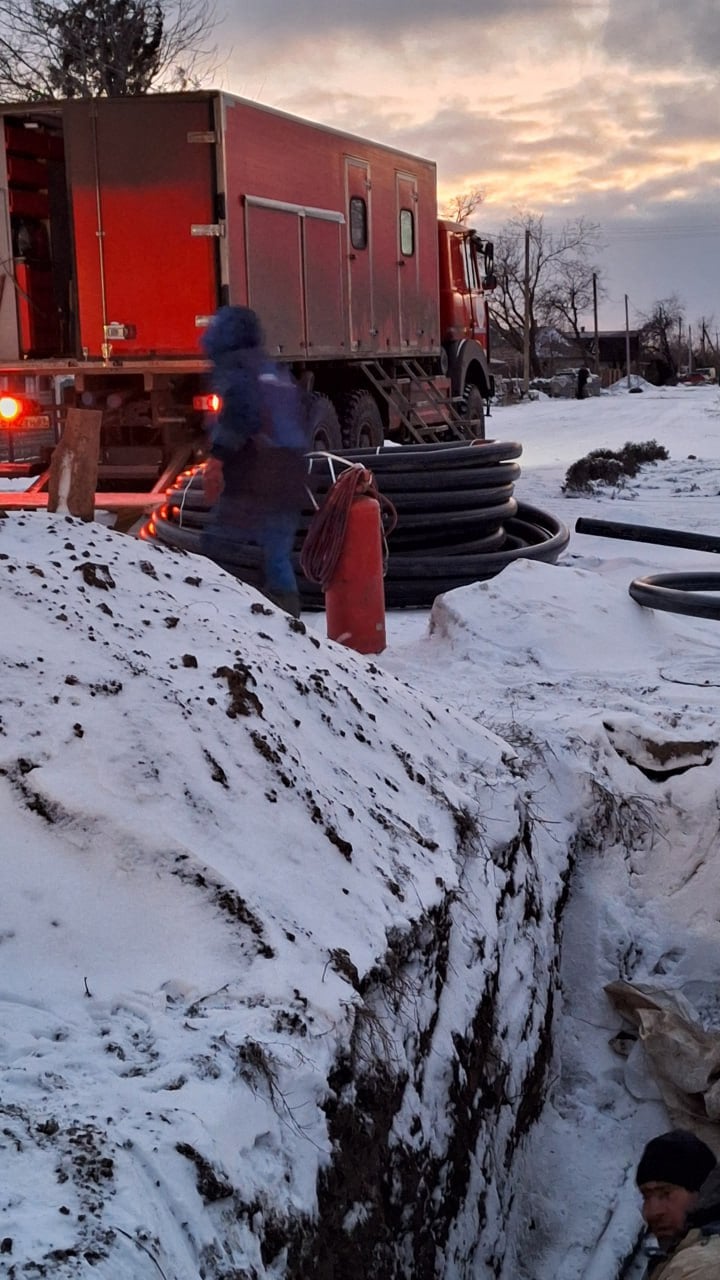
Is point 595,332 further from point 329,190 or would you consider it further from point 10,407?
point 10,407

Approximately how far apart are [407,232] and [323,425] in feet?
11.6

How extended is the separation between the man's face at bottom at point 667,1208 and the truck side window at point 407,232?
12.5 meters

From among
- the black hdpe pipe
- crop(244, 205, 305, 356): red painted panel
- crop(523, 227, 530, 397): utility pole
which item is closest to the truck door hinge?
crop(244, 205, 305, 356): red painted panel

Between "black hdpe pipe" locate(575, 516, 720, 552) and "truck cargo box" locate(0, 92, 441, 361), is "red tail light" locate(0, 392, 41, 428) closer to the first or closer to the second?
"truck cargo box" locate(0, 92, 441, 361)

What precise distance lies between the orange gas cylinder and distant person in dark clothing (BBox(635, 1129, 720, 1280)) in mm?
4297

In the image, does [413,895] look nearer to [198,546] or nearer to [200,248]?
[198,546]

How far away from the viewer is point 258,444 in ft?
24.1

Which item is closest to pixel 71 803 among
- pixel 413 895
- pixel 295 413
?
pixel 413 895

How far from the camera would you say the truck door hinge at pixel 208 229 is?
10.3 meters

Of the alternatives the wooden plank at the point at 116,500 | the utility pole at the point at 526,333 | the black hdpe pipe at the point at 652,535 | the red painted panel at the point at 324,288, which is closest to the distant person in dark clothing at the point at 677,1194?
the black hdpe pipe at the point at 652,535

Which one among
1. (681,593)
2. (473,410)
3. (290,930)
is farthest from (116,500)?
(290,930)

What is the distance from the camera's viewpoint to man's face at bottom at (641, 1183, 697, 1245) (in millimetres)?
3352

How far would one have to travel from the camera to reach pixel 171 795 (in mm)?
3146

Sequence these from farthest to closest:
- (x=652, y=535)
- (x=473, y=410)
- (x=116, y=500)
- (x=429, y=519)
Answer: (x=473, y=410) < (x=116, y=500) < (x=652, y=535) < (x=429, y=519)
